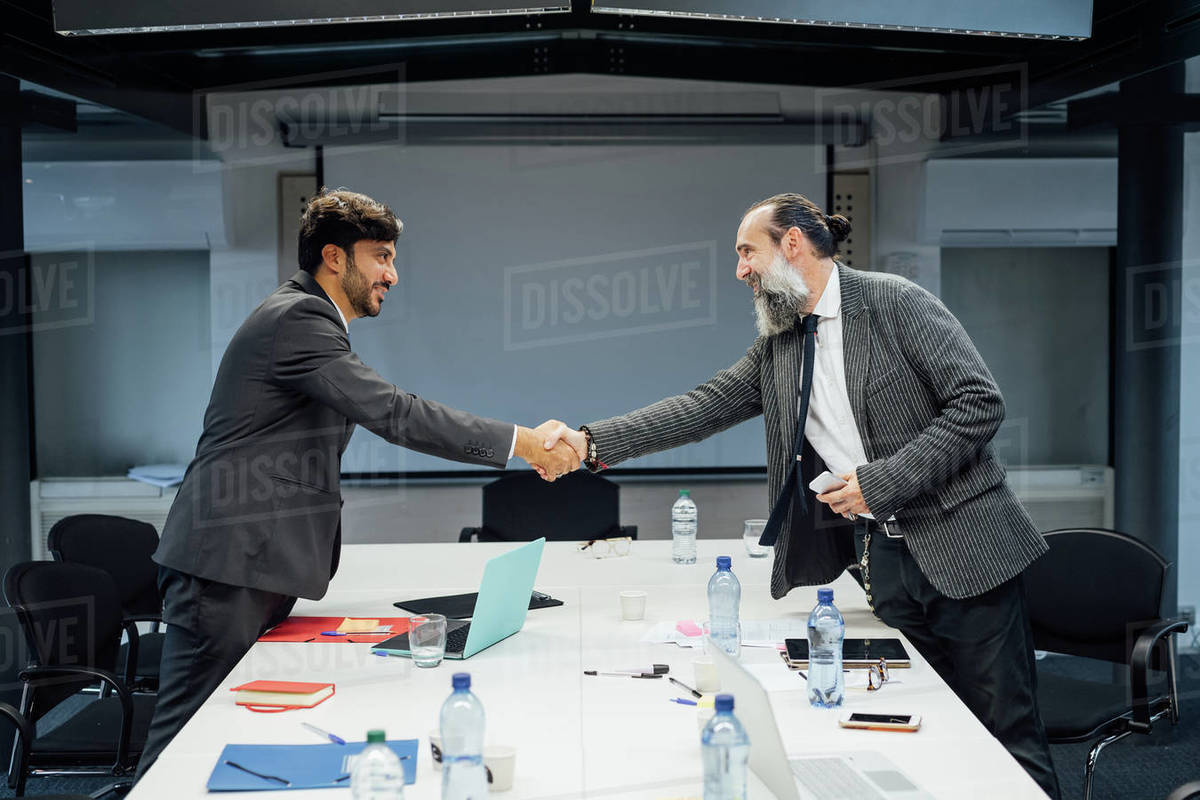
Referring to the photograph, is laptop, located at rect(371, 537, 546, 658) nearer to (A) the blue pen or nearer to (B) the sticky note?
(B) the sticky note

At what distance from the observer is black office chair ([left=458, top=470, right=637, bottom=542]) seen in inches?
180

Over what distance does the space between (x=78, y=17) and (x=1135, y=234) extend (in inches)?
154

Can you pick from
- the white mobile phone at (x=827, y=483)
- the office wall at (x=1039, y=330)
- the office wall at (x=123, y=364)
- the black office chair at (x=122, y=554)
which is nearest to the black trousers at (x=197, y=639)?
the black office chair at (x=122, y=554)

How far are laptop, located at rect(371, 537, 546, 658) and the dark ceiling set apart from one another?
1.95 m

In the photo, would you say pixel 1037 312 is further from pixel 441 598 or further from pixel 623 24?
pixel 441 598

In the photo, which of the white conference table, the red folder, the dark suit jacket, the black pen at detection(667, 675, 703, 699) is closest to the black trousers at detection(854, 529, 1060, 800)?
the white conference table

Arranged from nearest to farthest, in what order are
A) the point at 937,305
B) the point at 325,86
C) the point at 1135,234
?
1. the point at 937,305
2. the point at 1135,234
3. the point at 325,86

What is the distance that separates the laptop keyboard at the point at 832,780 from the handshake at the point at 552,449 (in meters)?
1.48

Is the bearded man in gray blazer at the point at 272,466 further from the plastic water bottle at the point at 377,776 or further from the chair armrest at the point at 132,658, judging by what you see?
the plastic water bottle at the point at 377,776

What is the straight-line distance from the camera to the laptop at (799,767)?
5.00ft

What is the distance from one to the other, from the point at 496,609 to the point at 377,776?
3.03ft

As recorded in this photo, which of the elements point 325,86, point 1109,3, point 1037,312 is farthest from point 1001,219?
point 325,86

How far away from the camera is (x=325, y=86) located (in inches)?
197

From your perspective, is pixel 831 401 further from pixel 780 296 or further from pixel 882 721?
pixel 882 721
